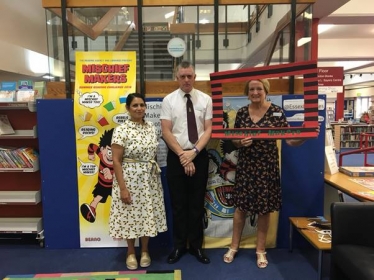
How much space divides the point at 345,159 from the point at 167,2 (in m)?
7.67

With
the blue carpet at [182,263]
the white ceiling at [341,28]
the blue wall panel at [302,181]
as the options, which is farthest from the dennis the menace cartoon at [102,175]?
the white ceiling at [341,28]

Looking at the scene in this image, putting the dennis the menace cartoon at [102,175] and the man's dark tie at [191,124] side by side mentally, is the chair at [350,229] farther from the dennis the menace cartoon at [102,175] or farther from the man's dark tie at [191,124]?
the dennis the menace cartoon at [102,175]

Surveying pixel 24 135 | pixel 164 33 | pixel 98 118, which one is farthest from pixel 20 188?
pixel 164 33

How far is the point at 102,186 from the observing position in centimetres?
312

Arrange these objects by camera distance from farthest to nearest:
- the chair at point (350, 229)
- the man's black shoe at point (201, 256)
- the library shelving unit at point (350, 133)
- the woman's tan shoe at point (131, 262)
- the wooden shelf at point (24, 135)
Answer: the library shelving unit at point (350, 133) < the wooden shelf at point (24, 135) < the man's black shoe at point (201, 256) < the woman's tan shoe at point (131, 262) < the chair at point (350, 229)

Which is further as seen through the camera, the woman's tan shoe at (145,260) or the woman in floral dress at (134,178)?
the woman's tan shoe at (145,260)

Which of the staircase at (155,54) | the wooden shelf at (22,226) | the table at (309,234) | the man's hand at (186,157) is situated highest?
the staircase at (155,54)

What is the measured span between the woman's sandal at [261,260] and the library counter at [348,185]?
898mm

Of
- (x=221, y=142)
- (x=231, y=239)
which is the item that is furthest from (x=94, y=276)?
(x=221, y=142)

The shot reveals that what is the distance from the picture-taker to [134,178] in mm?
2662

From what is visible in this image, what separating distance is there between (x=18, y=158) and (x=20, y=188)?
0.51 metres

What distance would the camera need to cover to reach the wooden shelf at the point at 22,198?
322 centimetres

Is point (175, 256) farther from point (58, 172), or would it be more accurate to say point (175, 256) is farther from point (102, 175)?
point (58, 172)

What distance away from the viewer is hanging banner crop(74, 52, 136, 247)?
3029 mm
